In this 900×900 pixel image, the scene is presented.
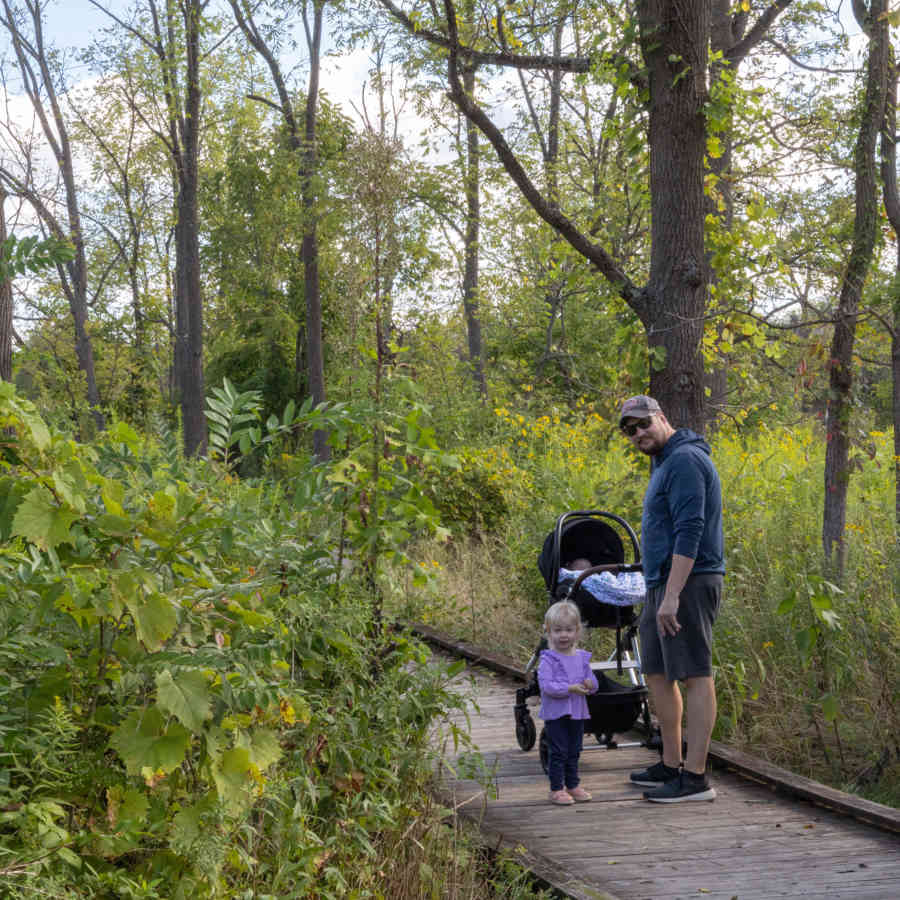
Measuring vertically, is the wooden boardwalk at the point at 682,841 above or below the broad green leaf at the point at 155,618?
below

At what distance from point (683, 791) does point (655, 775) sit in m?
0.28

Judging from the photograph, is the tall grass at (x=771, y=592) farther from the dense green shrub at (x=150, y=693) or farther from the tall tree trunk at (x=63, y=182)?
the tall tree trunk at (x=63, y=182)

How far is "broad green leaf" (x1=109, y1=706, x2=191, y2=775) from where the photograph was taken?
2.63m

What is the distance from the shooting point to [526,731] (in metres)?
6.46

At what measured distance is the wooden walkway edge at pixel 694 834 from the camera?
14.3 ft

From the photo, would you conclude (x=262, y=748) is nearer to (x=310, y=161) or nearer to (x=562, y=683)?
(x=562, y=683)

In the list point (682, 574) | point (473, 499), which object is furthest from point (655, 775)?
point (473, 499)

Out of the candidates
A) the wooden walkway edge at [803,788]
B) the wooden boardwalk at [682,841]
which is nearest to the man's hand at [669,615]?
the wooden boardwalk at [682,841]

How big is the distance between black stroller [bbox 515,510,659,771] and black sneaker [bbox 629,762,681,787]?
35 centimetres

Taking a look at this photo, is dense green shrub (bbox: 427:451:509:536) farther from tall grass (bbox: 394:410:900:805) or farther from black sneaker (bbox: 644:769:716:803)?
black sneaker (bbox: 644:769:716:803)

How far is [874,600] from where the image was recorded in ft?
22.4

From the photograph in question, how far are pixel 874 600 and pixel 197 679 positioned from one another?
545cm

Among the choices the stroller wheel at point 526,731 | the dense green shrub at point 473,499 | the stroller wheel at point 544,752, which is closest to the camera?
the stroller wheel at point 544,752

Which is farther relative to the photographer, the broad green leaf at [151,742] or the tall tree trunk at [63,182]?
the tall tree trunk at [63,182]
